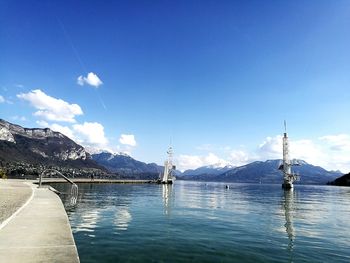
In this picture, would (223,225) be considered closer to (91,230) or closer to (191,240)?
(191,240)

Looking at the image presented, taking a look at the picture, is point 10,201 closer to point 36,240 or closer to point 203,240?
point 36,240

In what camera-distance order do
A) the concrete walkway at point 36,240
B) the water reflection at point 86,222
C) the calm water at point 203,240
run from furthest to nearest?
1. the water reflection at point 86,222
2. the calm water at point 203,240
3. the concrete walkway at point 36,240

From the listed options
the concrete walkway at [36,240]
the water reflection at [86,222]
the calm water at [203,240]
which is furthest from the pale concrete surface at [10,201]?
the water reflection at [86,222]

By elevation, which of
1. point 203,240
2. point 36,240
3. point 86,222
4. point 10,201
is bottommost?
point 203,240

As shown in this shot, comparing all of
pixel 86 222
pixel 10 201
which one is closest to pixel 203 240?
pixel 86 222

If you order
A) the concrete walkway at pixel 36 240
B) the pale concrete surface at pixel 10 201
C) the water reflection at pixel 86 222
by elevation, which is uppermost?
the pale concrete surface at pixel 10 201

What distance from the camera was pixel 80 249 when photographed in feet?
63.1

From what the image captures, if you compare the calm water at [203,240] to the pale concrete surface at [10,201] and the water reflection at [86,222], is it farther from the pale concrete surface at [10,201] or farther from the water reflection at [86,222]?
the pale concrete surface at [10,201]

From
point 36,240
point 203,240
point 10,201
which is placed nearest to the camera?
point 36,240

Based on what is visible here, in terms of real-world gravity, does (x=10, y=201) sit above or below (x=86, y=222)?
above

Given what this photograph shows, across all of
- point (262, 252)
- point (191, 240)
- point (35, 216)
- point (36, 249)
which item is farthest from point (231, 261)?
point (35, 216)

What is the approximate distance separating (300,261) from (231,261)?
4294mm

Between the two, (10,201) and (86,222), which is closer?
(86,222)

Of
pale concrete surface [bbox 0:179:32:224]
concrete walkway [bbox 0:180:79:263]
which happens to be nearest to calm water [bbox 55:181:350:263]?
concrete walkway [bbox 0:180:79:263]
